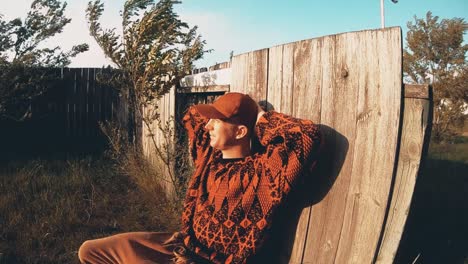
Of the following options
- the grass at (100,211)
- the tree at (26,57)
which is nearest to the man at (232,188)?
the grass at (100,211)

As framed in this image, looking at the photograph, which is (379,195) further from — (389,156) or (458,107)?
(458,107)

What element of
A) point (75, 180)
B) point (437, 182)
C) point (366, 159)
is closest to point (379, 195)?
point (366, 159)

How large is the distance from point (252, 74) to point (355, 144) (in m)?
1.04

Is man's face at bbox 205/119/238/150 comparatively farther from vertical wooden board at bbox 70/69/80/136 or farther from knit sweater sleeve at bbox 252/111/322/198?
vertical wooden board at bbox 70/69/80/136

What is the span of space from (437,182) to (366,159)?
4.46 metres

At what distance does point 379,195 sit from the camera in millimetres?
2176

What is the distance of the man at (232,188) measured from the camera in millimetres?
2223

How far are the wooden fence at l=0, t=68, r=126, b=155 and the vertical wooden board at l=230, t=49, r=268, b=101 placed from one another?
6742 millimetres

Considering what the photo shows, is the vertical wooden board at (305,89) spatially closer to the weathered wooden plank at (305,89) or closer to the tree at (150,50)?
the weathered wooden plank at (305,89)

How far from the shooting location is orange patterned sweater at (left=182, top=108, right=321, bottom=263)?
2203 mm

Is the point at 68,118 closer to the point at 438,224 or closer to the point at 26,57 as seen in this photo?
the point at 26,57

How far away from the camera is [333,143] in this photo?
2385mm

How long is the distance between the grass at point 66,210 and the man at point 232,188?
5.04ft

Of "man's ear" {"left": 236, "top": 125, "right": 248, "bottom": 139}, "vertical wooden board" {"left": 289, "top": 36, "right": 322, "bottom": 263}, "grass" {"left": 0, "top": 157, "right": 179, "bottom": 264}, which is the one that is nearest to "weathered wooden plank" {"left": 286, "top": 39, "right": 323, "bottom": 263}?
"vertical wooden board" {"left": 289, "top": 36, "right": 322, "bottom": 263}
